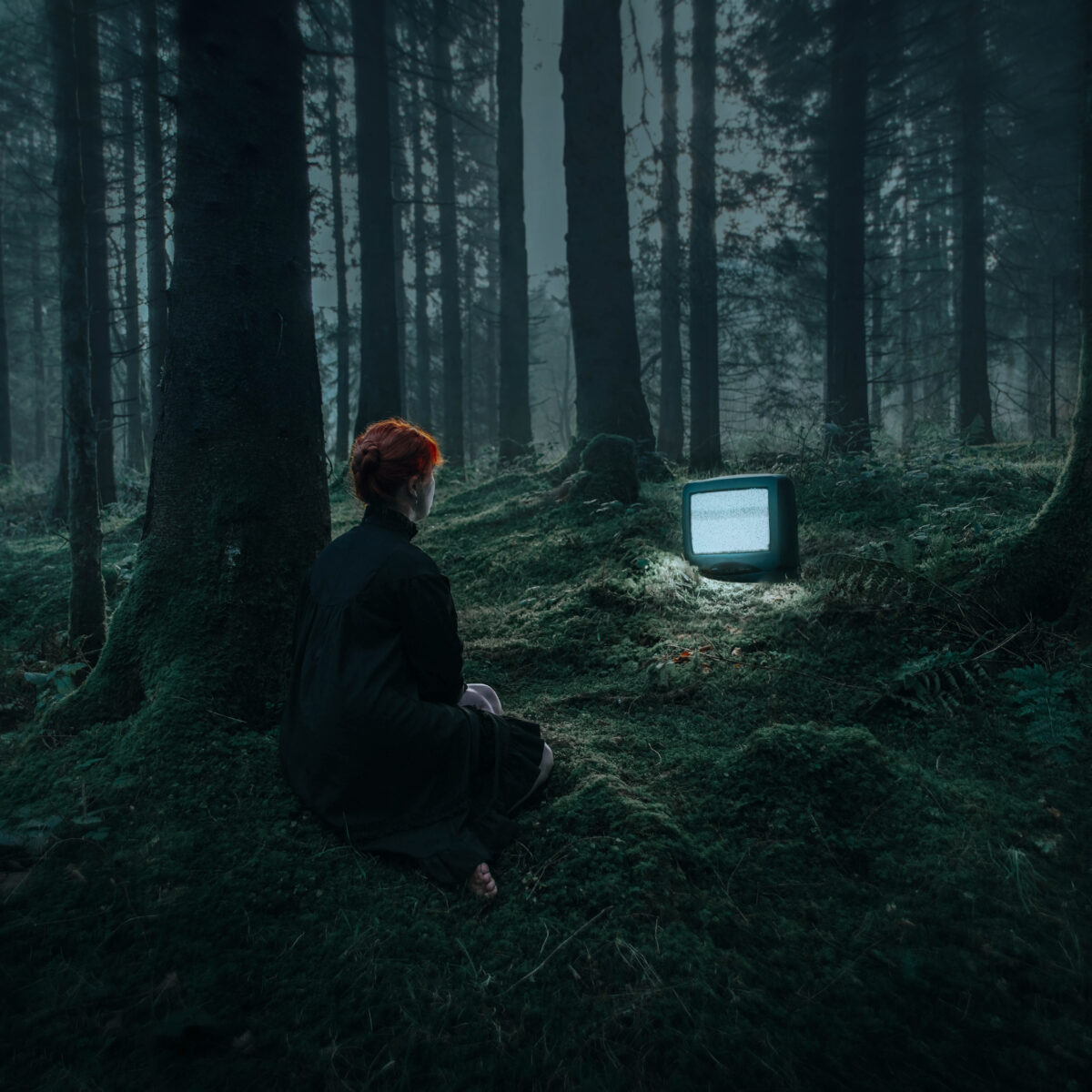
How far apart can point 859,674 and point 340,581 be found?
9.07ft

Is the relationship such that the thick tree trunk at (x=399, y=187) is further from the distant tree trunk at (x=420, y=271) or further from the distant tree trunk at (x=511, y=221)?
the distant tree trunk at (x=511, y=221)

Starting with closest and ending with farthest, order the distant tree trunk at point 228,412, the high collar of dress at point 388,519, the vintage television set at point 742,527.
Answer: the high collar of dress at point 388,519
the distant tree trunk at point 228,412
the vintage television set at point 742,527

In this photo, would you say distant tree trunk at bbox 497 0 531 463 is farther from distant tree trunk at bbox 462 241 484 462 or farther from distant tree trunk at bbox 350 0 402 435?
distant tree trunk at bbox 462 241 484 462

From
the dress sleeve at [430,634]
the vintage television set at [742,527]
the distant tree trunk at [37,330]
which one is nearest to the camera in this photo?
the dress sleeve at [430,634]

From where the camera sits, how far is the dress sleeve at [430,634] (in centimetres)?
245

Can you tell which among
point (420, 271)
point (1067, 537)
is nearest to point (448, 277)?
point (420, 271)

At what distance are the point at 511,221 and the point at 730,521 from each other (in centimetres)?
1146

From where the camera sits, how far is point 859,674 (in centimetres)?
360

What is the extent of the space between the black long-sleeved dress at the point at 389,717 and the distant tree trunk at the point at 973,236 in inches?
565

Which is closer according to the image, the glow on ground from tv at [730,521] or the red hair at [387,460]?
the red hair at [387,460]

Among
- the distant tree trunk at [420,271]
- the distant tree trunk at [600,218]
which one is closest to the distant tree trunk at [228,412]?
the distant tree trunk at [600,218]

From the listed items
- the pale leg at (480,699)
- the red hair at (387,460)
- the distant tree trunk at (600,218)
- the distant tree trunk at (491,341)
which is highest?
the distant tree trunk at (491,341)

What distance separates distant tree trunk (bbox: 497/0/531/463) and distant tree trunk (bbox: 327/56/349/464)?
4701mm

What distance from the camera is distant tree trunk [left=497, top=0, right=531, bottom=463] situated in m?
13.9
